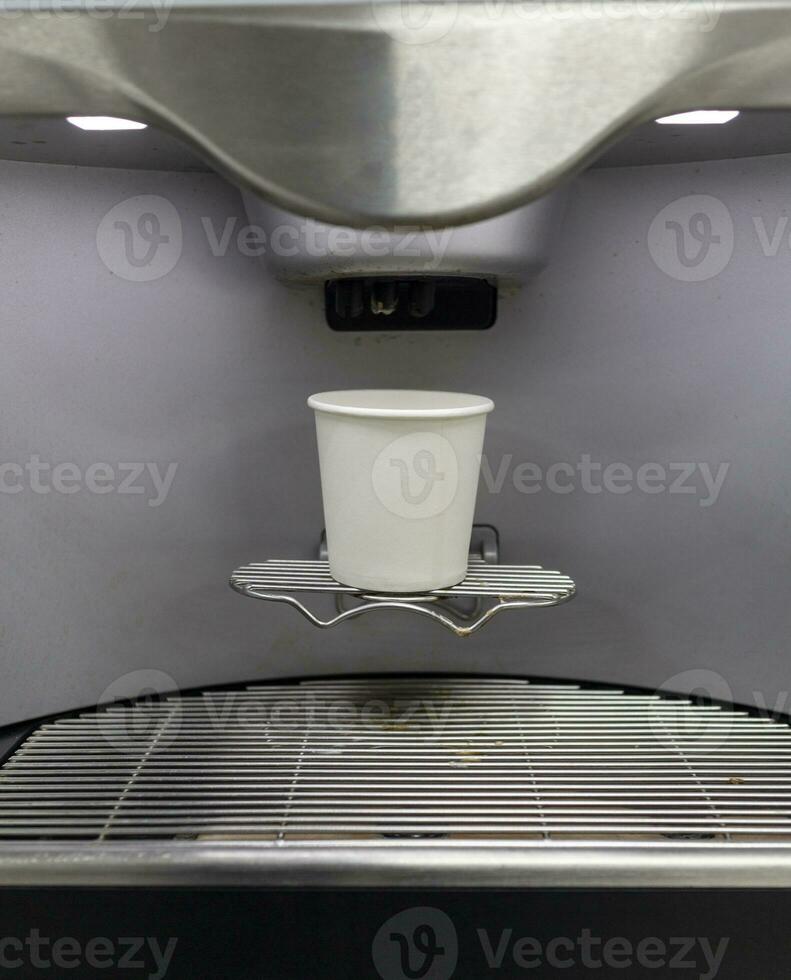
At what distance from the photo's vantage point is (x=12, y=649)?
587 mm

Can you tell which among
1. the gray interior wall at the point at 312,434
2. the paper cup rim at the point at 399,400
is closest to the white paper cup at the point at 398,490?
the paper cup rim at the point at 399,400

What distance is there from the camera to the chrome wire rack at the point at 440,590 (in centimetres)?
48

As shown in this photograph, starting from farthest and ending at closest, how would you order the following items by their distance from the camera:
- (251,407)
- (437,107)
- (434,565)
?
(251,407) < (434,565) < (437,107)

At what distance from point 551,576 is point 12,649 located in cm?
36

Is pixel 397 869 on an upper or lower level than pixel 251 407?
lower

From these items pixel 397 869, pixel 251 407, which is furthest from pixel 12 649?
pixel 397 869

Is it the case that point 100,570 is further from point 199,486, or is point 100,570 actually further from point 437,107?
point 437,107

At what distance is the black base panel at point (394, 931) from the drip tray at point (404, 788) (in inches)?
0.4

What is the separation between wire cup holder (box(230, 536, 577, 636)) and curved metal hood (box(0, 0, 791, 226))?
213 mm

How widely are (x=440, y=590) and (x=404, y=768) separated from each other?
0.10m

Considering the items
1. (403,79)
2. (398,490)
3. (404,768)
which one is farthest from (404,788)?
(403,79)

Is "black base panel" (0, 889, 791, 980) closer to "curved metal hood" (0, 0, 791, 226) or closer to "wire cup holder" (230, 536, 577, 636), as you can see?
"wire cup holder" (230, 536, 577, 636)

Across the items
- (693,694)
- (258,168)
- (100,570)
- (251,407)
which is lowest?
(693,694)

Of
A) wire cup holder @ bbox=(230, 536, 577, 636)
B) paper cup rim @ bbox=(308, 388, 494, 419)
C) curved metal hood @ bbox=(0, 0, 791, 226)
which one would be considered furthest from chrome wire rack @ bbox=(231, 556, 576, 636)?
curved metal hood @ bbox=(0, 0, 791, 226)
